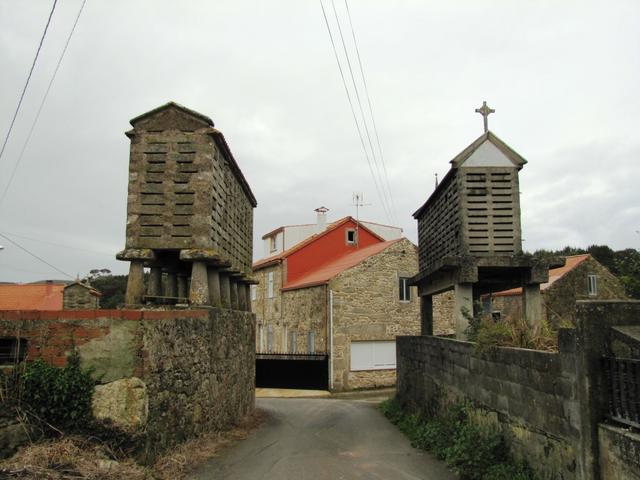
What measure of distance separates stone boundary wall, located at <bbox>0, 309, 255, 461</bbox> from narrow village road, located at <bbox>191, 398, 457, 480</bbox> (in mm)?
853

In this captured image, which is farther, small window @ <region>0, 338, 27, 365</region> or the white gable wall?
the white gable wall

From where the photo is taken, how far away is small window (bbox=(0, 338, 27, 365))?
21.0 ft

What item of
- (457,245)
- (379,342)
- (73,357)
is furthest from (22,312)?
(379,342)

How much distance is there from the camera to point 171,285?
11.6 meters

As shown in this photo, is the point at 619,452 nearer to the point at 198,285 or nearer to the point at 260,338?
the point at 198,285

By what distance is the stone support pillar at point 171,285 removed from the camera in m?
11.5

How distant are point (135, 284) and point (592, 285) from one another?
23.1m

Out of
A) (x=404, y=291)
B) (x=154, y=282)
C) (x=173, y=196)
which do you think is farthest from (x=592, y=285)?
(x=173, y=196)

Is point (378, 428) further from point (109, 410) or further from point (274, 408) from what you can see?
point (109, 410)

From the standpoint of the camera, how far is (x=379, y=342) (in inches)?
957

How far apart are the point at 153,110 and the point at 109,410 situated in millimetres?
5490

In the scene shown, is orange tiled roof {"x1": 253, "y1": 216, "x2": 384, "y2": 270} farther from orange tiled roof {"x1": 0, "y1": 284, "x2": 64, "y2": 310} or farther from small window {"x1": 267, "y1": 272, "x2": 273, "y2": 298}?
orange tiled roof {"x1": 0, "y1": 284, "x2": 64, "y2": 310}

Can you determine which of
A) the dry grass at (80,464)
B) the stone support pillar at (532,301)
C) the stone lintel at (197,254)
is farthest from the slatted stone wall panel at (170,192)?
the stone support pillar at (532,301)

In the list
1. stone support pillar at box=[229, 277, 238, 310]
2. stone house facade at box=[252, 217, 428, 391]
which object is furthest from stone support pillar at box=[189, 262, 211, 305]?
stone house facade at box=[252, 217, 428, 391]
